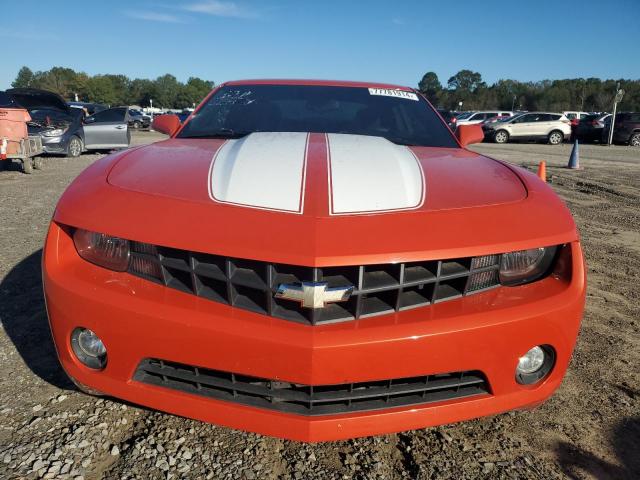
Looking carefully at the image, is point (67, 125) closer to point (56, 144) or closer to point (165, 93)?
point (56, 144)

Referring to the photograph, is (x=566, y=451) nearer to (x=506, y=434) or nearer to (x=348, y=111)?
(x=506, y=434)

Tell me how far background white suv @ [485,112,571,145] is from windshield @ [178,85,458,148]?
20.7 meters

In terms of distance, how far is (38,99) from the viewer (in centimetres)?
1065

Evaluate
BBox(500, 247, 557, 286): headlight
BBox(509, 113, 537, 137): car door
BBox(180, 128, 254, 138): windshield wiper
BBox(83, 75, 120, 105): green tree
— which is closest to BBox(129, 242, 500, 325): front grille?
BBox(500, 247, 557, 286): headlight

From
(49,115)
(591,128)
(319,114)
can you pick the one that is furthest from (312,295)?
(591,128)

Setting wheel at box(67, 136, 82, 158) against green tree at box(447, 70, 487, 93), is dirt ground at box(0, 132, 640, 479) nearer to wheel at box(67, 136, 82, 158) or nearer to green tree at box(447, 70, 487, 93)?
wheel at box(67, 136, 82, 158)

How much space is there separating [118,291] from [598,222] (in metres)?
5.86

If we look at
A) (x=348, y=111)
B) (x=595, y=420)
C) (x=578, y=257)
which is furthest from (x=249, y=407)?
(x=348, y=111)

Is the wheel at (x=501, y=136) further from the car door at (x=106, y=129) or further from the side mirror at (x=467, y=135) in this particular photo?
the side mirror at (x=467, y=135)

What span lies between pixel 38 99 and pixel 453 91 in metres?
99.9

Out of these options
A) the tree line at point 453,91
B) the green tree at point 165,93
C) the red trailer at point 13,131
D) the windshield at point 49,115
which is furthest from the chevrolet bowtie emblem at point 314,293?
the green tree at point 165,93

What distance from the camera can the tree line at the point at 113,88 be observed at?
298 feet

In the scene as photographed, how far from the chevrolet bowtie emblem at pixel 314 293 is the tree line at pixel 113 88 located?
9546cm

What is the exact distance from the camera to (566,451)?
5.97 feet
